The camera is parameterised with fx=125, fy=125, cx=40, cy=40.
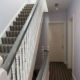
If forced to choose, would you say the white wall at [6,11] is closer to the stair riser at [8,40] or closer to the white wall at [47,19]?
the stair riser at [8,40]

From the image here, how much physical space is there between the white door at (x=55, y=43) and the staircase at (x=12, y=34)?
2190mm

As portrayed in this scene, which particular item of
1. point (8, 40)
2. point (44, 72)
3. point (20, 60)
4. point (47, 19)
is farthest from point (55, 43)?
point (20, 60)

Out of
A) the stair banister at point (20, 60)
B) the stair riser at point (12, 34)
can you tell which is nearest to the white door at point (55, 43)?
the stair riser at point (12, 34)

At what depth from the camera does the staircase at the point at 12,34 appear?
9.53ft

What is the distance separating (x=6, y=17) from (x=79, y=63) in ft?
9.04

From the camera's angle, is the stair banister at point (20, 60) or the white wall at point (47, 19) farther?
the white wall at point (47, 19)

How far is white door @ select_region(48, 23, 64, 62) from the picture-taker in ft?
21.7

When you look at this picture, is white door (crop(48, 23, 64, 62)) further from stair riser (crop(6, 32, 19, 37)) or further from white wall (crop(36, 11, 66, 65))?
stair riser (crop(6, 32, 19, 37))

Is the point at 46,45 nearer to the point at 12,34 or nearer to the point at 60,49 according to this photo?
the point at 60,49

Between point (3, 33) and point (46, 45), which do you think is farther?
point (46, 45)

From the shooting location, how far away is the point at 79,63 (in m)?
3.42

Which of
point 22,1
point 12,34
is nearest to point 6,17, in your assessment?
point 12,34

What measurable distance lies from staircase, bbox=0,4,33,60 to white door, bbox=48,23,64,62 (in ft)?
7.19

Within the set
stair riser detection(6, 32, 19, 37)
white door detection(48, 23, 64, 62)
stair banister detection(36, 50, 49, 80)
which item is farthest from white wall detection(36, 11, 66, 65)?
stair banister detection(36, 50, 49, 80)
